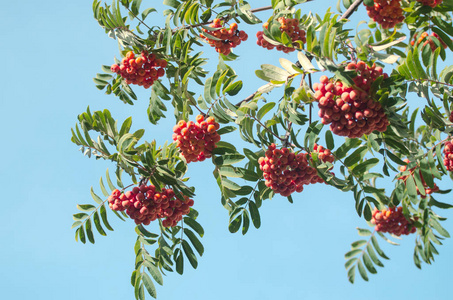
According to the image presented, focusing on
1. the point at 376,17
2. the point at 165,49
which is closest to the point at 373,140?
the point at 376,17

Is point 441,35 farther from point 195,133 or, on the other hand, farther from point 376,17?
point 195,133

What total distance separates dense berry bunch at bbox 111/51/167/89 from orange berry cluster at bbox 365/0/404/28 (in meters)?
1.91

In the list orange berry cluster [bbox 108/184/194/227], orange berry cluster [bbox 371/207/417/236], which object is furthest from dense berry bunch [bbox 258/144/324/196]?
orange berry cluster [bbox 371/207/417/236]

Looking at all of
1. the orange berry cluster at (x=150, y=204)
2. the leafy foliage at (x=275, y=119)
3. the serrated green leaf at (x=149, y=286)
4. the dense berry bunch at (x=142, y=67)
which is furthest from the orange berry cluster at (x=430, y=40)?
the serrated green leaf at (x=149, y=286)

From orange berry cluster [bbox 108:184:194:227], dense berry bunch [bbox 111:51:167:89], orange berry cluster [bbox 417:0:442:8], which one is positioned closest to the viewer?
orange berry cluster [bbox 417:0:442:8]

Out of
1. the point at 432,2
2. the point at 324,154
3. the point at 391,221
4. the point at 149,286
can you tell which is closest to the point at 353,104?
the point at 324,154

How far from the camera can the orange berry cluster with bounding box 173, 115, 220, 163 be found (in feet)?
11.7

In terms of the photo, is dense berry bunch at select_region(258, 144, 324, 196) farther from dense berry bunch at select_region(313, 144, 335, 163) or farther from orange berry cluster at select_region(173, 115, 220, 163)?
orange berry cluster at select_region(173, 115, 220, 163)

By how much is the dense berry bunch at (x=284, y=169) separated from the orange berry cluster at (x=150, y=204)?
0.72m

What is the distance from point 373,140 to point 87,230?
266cm

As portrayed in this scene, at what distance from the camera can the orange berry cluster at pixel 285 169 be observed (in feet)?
11.6

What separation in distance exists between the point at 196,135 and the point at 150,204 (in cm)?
73

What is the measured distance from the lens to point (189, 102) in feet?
12.7

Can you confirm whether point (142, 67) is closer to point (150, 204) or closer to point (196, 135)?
point (196, 135)
